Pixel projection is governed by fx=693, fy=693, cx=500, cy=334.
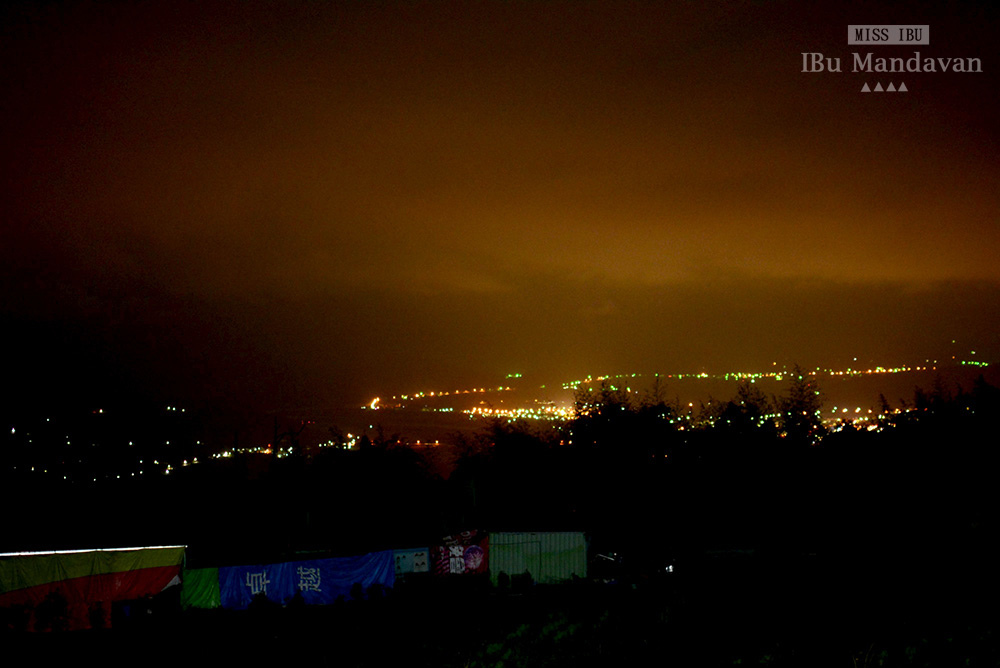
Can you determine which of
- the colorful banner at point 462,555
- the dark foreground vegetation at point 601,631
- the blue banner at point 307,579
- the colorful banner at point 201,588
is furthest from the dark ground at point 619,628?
the colorful banner at point 462,555

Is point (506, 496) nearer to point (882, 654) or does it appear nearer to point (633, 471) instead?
point (633, 471)

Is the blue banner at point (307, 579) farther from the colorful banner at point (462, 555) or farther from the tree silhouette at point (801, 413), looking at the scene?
the tree silhouette at point (801, 413)

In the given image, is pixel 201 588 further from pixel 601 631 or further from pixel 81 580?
pixel 601 631

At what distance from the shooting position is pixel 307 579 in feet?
47.9

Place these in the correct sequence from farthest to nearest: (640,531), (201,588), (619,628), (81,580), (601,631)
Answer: (640,531)
(201,588)
(81,580)
(619,628)
(601,631)

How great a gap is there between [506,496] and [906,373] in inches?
3391

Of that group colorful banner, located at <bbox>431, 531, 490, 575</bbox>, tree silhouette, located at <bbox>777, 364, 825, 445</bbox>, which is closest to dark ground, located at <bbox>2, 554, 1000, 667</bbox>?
colorful banner, located at <bbox>431, 531, 490, 575</bbox>

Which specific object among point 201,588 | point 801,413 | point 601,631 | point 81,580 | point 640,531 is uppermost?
point 801,413

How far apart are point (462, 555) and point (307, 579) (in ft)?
11.9

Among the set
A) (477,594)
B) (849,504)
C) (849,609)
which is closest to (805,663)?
(849,609)

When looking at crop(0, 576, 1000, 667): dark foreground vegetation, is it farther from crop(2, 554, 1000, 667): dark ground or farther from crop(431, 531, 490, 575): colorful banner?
crop(431, 531, 490, 575): colorful banner

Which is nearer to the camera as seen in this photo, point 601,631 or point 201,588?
point 601,631

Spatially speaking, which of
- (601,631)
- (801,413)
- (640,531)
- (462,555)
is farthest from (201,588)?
(801,413)

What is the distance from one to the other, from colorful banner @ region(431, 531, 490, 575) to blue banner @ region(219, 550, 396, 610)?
1223 mm
